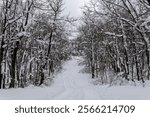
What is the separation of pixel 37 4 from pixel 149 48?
11.6 m

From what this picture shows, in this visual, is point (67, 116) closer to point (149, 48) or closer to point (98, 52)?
point (149, 48)

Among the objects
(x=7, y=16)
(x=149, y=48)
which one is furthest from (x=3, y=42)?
(x=149, y=48)

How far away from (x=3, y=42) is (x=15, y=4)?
4.29 meters

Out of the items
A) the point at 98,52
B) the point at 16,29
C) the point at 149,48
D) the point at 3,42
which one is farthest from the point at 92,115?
the point at 98,52

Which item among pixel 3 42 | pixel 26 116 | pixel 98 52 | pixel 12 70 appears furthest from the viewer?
pixel 98 52

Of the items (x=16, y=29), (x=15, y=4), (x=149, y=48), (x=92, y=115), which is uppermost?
(x=15, y=4)

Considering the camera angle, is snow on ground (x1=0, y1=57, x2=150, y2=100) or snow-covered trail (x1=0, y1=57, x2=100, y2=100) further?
snow-covered trail (x1=0, y1=57, x2=100, y2=100)

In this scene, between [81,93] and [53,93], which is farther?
[81,93]

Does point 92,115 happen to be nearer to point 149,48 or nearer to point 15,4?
point 149,48

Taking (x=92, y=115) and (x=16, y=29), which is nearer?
(x=92, y=115)

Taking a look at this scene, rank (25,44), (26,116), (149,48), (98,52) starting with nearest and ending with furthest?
1. (26,116)
2. (149,48)
3. (25,44)
4. (98,52)

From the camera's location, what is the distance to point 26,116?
31.2ft

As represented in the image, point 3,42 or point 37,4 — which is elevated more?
point 37,4

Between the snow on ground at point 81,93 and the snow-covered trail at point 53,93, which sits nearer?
the snow on ground at point 81,93
